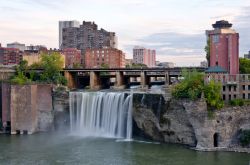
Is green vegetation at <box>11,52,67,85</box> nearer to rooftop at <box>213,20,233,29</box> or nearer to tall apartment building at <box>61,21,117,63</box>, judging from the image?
rooftop at <box>213,20,233,29</box>

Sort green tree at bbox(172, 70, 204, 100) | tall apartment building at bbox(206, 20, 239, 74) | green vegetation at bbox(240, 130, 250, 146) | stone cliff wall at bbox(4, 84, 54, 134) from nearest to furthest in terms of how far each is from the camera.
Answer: green vegetation at bbox(240, 130, 250, 146) → green tree at bbox(172, 70, 204, 100) → tall apartment building at bbox(206, 20, 239, 74) → stone cliff wall at bbox(4, 84, 54, 134)

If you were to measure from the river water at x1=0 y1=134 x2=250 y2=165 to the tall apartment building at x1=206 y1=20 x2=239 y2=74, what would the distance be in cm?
1307

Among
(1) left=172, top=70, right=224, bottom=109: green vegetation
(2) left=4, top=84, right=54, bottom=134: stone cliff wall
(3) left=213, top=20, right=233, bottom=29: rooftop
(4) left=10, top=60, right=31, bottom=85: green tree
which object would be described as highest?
(3) left=213, top=20, right=233, bottom=29: rooftop

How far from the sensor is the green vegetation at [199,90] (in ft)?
140

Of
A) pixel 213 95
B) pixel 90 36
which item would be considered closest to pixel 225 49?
pixel 213 95

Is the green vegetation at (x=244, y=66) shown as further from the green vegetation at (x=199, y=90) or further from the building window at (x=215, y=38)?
the green vegetation at (x=199, y=90)

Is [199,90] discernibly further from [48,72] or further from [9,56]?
[9,56]

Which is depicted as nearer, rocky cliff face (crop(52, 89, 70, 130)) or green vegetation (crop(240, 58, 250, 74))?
rocky cliff face (crop(52, 89, 70, 130))

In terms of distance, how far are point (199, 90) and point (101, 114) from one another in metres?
13.5

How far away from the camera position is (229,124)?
42156 millimetres

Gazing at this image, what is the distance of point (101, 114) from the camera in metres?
51.8

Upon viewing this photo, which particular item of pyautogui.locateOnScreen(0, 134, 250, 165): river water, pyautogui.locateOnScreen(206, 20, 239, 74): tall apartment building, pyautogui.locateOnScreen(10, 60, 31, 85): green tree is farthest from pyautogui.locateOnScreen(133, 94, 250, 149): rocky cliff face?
pyautogui.locateOnScreen(10, 60, 31, 85): green tree

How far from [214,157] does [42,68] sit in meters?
39.2

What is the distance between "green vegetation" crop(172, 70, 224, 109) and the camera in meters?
42.6
